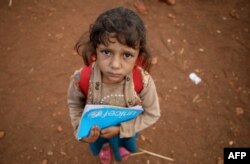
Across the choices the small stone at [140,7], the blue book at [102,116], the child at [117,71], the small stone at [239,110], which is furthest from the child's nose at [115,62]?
the small stone at [140,7]

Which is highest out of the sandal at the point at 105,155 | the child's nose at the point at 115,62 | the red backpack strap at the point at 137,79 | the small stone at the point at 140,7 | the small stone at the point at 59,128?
the small stone at the point at 140,7

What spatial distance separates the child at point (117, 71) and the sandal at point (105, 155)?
606mm

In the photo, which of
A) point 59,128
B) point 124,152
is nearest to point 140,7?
point 59,128

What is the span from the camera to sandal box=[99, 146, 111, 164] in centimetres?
263

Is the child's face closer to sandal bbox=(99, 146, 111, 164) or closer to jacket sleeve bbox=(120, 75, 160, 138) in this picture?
jacket sleeve bbox=(120, 75, 160, 138)

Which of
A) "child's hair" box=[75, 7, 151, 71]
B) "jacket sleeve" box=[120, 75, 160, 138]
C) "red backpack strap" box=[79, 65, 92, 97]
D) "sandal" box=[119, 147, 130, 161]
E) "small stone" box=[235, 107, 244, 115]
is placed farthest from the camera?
"small stone" box=[235, 107, 244, 115]

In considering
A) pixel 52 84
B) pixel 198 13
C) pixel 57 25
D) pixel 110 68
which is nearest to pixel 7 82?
pixel 52 84

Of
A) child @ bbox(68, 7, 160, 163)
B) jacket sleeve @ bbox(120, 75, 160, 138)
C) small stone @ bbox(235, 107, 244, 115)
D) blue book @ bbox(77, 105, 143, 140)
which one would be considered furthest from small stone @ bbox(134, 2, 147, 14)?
blue book @ bbox(77, 105, 143, 140)

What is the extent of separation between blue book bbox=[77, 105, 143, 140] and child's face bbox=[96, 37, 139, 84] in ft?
0.63

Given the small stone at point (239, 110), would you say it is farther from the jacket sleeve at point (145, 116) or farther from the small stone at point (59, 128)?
the small stone at point (59, 128)

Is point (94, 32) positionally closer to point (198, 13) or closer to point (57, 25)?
point (57, 25)

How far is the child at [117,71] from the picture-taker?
143 cm

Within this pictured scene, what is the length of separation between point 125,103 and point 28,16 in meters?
2.88

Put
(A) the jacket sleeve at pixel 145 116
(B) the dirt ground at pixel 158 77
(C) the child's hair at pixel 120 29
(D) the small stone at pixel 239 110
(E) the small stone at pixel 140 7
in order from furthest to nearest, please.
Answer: (E) the small stone at pixel 140 7 → (D) the small stone at pixel 239 110 → (B) the dirt ground at pixel 158 77 → (A) the jacket sleeve at pixel 145 116 → (C) the child's hair at pixel 120 29
